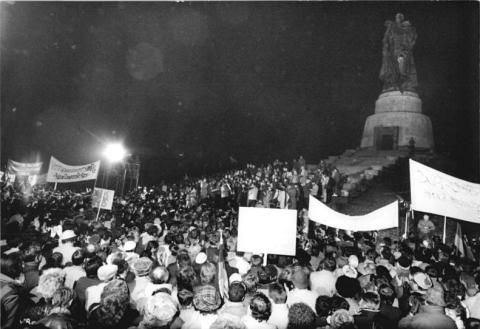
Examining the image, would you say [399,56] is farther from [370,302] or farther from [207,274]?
[207,274]

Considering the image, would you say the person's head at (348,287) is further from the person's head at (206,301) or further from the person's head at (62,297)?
the person's head at (62,297)

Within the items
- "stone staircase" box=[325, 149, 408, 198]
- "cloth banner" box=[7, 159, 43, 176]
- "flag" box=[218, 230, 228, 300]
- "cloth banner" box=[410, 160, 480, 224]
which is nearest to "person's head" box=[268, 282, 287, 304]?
"flag" box=[218, 230, 228, 300]

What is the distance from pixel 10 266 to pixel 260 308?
132 inches

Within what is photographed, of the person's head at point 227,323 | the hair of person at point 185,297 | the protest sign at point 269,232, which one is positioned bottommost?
the person's head at point 227,323

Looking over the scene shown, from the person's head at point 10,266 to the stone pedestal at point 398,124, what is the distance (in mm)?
23975

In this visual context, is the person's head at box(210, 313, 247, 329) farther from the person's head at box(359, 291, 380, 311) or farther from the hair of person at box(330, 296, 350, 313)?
the person's head at box(359, 291, 380, 311)

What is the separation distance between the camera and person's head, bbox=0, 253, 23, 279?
443 centimetres

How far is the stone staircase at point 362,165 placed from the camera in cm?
1772

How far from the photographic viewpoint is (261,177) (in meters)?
24.6

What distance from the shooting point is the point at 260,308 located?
331 centimetres

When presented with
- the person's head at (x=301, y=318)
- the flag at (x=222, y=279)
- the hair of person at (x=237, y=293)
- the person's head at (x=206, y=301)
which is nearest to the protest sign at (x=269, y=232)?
the flag at (x=222, y=279)

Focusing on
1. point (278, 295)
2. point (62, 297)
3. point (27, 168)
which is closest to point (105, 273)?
point (62, 297)

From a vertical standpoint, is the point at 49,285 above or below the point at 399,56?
below

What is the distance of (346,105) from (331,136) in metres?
3.92
